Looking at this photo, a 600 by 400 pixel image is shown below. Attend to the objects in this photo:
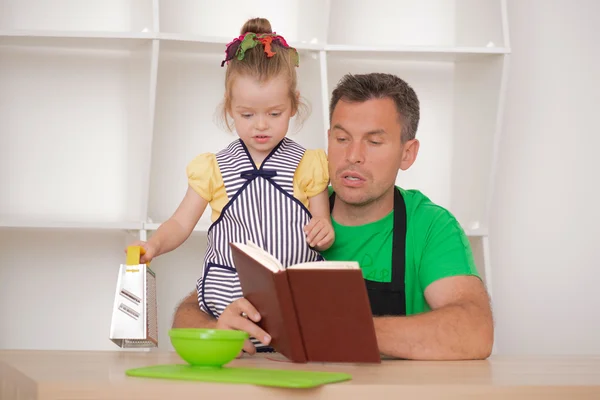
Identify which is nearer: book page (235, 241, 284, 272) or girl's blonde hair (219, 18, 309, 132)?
book page (235, 241, 284, 272)

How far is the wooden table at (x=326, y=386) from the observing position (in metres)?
1.08

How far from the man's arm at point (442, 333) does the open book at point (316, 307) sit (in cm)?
23

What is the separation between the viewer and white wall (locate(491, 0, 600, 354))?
10.3ft

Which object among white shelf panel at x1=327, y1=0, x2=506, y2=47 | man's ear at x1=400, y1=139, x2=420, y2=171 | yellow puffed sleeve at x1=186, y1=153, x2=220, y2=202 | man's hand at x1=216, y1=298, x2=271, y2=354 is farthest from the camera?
white shelf panel at x1=327, y1=0, x2=506, y2=47

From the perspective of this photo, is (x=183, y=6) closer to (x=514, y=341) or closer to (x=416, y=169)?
(x=416, y=169)

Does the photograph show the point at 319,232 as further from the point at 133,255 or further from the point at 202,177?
the point at 133,255

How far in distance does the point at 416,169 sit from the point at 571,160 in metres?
0.59

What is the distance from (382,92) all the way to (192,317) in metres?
0.78

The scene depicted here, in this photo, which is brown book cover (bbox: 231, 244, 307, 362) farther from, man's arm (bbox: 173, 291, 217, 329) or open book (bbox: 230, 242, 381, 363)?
man's arm (bbox: 173, 291, 217, 329)

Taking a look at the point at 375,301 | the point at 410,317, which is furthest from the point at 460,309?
the point at 375,301

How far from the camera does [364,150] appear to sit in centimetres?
220

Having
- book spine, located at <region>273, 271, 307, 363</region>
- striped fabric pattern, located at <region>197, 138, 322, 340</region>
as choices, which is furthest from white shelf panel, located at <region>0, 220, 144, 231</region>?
book spine, located at <region>273, 271, 307, 363</region>

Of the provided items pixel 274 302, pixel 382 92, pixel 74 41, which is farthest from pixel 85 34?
pixel 274 302

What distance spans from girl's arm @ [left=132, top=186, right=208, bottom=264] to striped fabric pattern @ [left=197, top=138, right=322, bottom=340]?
64mm
